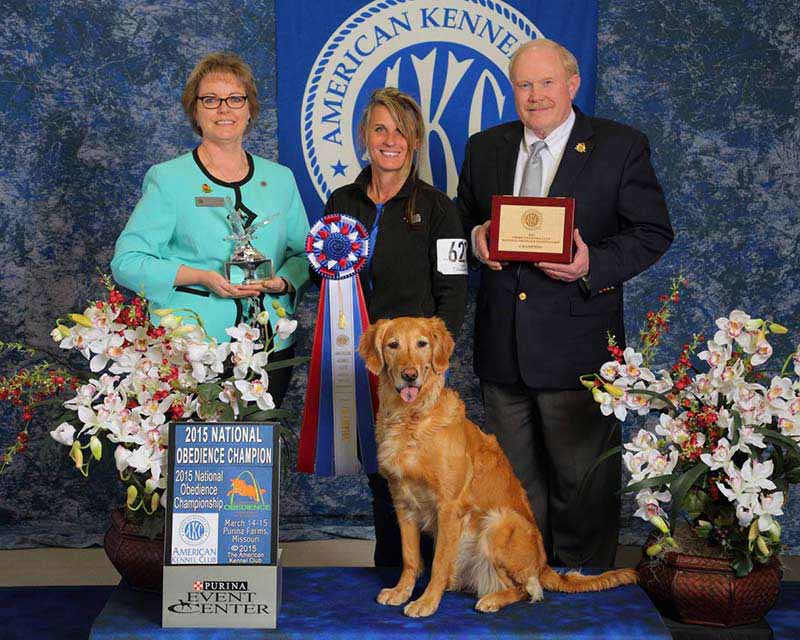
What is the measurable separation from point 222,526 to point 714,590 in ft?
3.92

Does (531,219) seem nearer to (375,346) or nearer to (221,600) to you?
(375,346)

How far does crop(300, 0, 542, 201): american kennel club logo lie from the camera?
3.71 m

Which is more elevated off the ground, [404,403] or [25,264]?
[25,264]

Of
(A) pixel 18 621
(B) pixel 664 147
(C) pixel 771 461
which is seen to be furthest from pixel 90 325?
(B) pixel 664 147

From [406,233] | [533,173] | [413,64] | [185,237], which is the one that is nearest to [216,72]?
[185,237]

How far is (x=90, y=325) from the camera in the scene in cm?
231

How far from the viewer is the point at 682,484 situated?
2.24 m

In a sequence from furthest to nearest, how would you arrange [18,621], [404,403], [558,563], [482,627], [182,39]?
[182,39]
[558,563]
[18,621]
[404,403]
[482,627]

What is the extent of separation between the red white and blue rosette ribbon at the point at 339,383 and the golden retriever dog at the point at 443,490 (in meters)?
0.52

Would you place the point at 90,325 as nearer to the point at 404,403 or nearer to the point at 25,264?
the point at 404,403

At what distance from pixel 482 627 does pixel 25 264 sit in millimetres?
2653

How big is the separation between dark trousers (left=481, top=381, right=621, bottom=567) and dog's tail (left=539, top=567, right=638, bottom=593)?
1.76 feet

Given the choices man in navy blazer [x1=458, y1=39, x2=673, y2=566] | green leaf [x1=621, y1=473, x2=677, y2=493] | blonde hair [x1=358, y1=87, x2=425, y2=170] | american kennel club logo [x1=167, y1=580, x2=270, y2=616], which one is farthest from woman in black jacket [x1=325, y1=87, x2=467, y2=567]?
american kennel club logo [x1=167, y1=580, x2=270, y2=616]

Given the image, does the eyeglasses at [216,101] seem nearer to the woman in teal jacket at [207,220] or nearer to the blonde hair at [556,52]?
the woman in teal jacket at [207,220]
